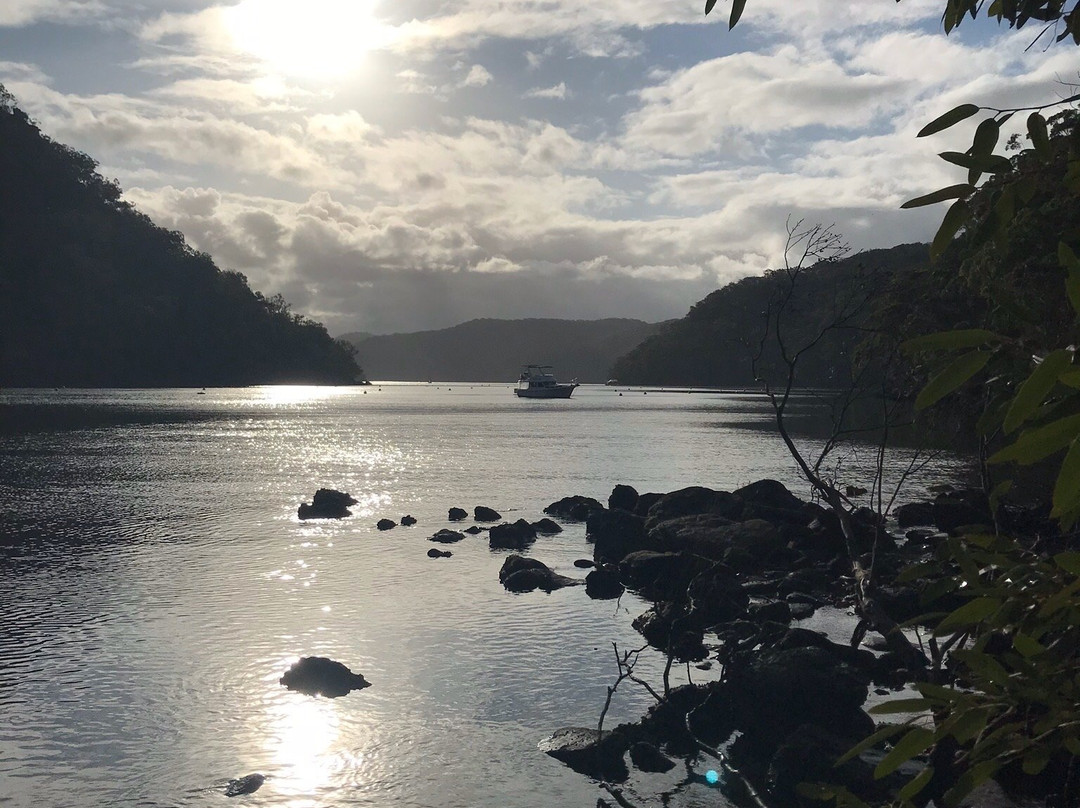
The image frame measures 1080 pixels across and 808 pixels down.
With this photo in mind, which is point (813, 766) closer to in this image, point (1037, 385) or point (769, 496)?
point (1037, 385)

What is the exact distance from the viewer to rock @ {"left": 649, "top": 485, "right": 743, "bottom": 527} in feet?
105

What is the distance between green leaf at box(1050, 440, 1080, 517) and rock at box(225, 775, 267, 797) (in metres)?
12.2

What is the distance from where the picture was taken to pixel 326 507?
38.6 metres

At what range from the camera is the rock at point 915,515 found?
1403 inches

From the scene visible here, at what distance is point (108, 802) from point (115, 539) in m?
21.5

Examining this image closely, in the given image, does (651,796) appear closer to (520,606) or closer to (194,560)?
(520,606)

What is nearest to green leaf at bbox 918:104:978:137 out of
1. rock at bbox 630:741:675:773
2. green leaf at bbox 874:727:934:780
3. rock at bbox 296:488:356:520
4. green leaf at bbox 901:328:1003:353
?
green leaf at bbox 901:328:1003:353

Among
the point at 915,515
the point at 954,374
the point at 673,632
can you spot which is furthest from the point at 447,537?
the point at 954,374

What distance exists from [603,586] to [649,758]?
36.7 ft

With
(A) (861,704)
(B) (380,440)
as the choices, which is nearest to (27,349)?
(B) (380,440)

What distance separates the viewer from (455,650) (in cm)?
1828

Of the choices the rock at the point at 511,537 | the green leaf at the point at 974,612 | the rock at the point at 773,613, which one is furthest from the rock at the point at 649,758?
the rock at the point at 511,537

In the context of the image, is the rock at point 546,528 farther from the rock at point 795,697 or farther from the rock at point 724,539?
the rock at point 795,697

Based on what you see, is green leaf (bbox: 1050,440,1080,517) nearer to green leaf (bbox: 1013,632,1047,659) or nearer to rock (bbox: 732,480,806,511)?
green leaf (bbox: 1013,632,1047,659)
